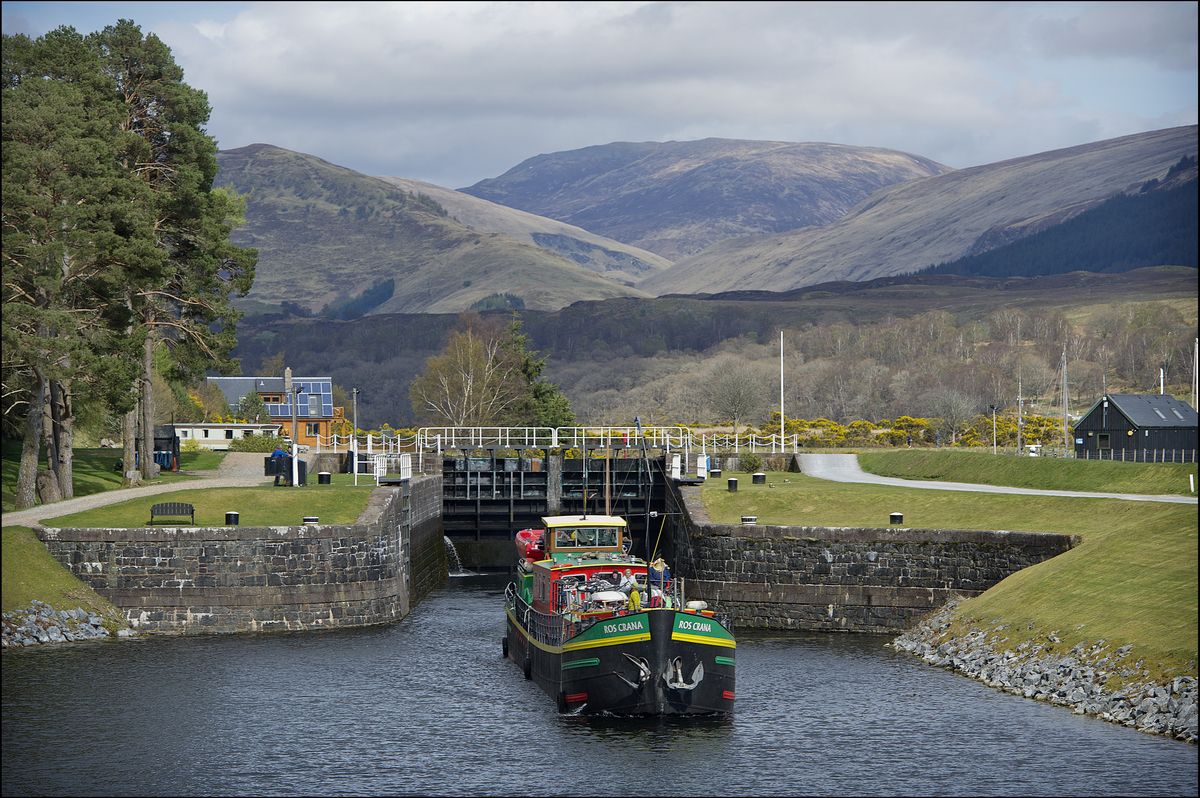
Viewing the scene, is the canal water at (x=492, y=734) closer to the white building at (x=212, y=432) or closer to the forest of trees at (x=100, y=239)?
the forest of trees at (x=100, y=239)

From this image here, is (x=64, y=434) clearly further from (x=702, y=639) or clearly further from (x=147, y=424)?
(x=702, y=639)

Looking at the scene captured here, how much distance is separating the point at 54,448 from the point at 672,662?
1340 inches

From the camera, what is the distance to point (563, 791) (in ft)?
71.9

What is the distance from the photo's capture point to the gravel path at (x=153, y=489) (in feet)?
133

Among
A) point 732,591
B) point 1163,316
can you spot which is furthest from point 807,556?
point 1163,316

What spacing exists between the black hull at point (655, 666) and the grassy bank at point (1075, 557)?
30.3 feet

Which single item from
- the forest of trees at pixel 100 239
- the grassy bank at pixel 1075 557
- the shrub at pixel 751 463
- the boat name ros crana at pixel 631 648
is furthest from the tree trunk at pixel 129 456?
the shrub at pixel 751 463

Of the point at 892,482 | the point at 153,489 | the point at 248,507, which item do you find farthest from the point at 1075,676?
the point at 153,489

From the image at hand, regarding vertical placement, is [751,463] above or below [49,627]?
above

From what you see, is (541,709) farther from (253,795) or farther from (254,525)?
(254,525)

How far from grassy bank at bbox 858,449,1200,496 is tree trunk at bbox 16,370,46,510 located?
1666 inches

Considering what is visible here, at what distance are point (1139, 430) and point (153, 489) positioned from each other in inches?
2085

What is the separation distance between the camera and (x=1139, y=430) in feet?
206

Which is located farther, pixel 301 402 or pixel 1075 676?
pixel 301 402
